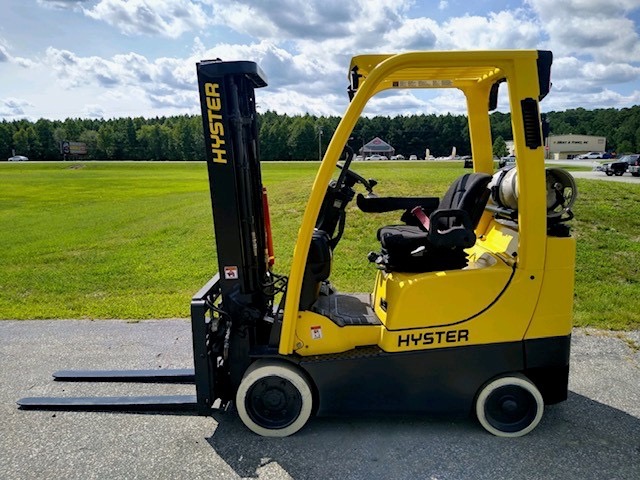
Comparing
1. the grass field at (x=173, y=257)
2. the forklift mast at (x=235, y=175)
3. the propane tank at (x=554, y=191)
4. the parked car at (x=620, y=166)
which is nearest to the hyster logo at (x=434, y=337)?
the propane tank at (x=554, y=191)

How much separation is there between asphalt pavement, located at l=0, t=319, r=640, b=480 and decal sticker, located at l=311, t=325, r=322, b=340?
71 centimetres

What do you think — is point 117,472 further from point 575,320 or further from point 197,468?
point 575,320

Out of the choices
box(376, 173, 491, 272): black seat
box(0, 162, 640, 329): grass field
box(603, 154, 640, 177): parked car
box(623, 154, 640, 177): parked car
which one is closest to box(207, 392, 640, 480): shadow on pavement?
box(376, 173, 491, 272): black seat

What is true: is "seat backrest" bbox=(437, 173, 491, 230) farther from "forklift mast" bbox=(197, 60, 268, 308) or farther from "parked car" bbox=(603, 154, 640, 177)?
"parked car" bbox=(603, 154, 640, 177)

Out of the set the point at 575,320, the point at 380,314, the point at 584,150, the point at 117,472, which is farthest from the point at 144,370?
the point at 584,150

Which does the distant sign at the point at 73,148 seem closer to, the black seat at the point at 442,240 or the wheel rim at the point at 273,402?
the wheel rim at the point at 273,402

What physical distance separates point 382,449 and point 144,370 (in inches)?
Result: 98.1

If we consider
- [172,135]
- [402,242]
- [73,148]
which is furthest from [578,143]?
[402,242]

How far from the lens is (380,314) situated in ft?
12.1

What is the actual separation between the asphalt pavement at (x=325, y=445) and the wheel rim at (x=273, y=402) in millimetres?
151

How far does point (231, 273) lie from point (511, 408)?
7.59ft

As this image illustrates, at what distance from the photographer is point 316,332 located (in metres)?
3.54

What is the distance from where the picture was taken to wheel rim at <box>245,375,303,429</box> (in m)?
3.54

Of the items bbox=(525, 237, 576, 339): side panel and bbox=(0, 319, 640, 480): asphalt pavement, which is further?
bbox=(525, 237, 576, 339): side panel
